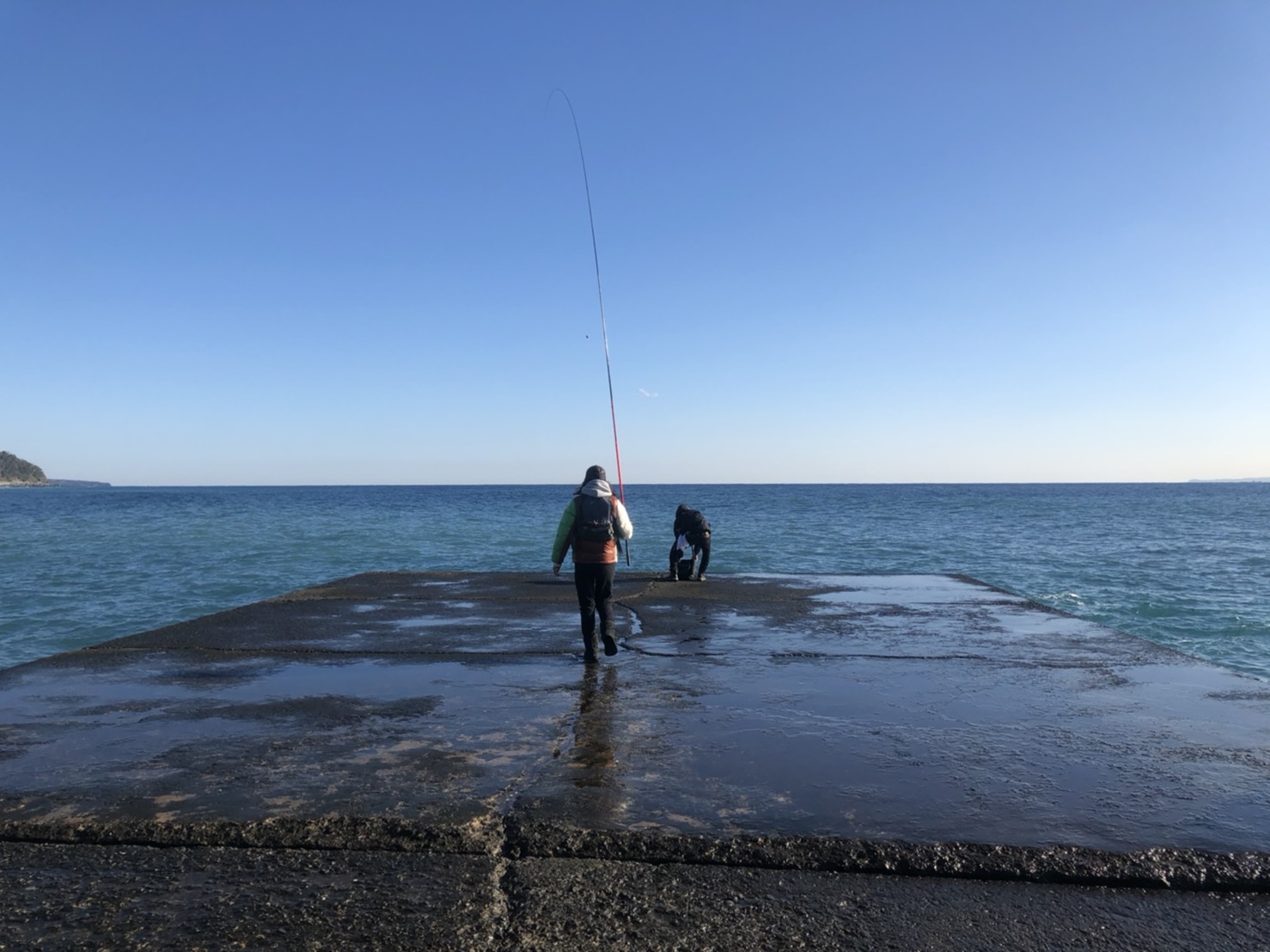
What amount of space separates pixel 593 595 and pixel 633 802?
10.7ft

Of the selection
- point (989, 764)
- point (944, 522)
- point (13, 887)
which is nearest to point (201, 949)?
point (13, 887)

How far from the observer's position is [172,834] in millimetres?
3391

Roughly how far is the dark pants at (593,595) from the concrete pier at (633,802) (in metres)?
0.31

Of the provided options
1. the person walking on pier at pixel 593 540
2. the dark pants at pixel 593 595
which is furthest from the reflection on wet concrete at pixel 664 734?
the person walking on pier at pixel 593 540

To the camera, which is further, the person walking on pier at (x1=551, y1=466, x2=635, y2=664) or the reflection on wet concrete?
the person walking on pier at (x1=551, y1=466, x2=635, y2=664)

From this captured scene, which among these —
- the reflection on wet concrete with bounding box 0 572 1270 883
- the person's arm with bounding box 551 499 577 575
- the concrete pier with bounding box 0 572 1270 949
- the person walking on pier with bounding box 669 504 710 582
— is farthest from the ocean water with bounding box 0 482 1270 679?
the person's arm with bounding box 551 499 577 575

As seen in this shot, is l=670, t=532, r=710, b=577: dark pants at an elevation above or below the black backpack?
below

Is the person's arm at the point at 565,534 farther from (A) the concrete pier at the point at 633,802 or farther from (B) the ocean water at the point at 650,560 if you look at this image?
(B) the ocean water at the point at 650,560

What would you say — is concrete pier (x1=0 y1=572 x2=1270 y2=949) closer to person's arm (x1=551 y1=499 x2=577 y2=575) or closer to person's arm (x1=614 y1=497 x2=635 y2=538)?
person's arm (x1=551 y1=499 x2=577 y2=575)

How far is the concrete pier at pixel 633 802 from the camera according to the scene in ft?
9.12

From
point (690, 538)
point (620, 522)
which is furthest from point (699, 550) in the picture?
point (620, 522)

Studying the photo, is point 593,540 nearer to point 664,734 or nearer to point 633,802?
point 664,734

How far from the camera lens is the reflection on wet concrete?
142 inches

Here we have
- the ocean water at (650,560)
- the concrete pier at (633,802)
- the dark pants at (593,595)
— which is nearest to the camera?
the concrete pier at (633,802)
